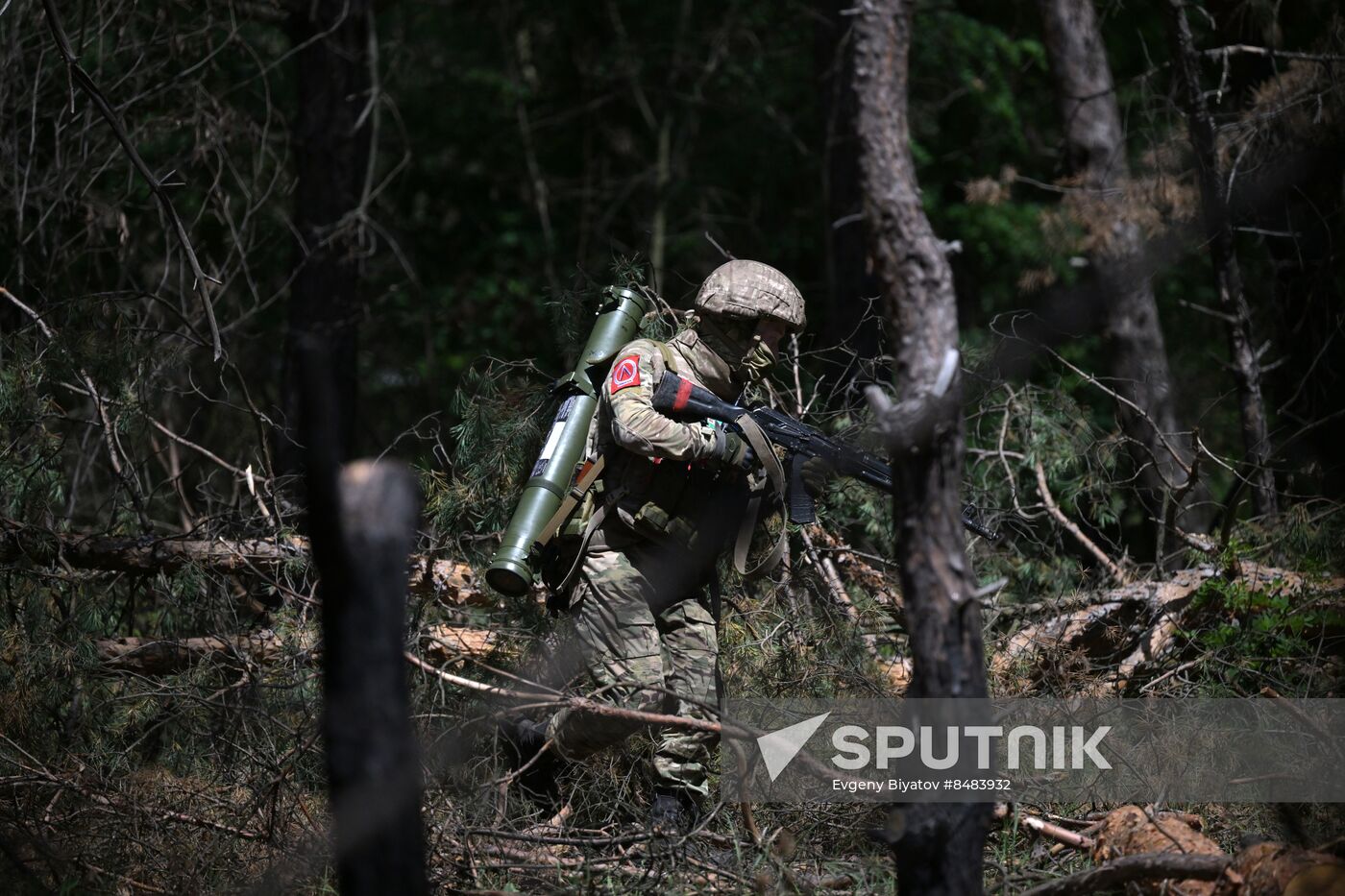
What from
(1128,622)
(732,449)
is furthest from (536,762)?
(1128,622)

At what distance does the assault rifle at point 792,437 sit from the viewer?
4.48 meters

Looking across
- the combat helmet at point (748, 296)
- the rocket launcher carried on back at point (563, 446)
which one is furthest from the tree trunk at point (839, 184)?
the combat helmet at point (748, 296)

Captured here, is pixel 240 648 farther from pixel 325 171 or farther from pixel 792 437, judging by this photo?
pixel 325 171

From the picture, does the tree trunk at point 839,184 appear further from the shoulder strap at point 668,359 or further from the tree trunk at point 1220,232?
the shoulder strap at point 668,359

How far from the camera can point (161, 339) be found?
22.8 feet

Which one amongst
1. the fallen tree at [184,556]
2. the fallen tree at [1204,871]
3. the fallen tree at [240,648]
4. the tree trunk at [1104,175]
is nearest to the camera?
the fallen tree at [1204,871]

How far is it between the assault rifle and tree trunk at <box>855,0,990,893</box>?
3.90 feet

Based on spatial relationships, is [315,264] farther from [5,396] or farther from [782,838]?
[782,838]

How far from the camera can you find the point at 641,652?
4465 millimetres

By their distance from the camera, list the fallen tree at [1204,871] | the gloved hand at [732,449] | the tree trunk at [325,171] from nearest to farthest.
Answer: the fallen tree at [1204,871] < the gloved hand at [732,449] < the tree trunk at [325,171]

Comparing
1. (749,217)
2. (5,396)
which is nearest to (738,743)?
(5,396)

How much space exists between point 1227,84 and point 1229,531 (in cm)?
328

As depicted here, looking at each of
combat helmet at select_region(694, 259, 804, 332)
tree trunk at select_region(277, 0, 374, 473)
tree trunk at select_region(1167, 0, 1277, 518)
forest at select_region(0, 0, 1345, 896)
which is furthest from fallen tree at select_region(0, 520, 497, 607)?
tree trunk at select_region(1167, 0, 1277, 518)

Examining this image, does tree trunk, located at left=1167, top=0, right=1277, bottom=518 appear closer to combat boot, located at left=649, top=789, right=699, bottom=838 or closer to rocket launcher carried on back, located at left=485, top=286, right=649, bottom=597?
rocket launcher carried on back, located at left=485, top=286, right=649, bottom=597
